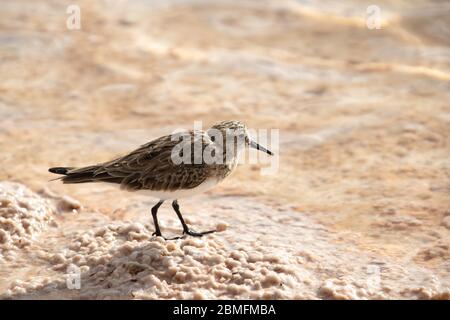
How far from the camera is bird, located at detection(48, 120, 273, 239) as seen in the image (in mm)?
7016

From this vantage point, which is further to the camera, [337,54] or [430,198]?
[337,54]

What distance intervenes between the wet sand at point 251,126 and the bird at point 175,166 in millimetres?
587

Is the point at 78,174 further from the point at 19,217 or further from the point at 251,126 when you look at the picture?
the point at 251,126

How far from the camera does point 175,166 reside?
7004mm

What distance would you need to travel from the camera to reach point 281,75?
12.8m

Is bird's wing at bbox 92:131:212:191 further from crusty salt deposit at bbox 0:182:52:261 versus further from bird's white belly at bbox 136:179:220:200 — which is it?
crusty salt deposit at bbox 0:182:52:261

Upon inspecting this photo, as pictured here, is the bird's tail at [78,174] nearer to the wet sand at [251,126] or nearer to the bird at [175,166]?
the bird at [175,166]

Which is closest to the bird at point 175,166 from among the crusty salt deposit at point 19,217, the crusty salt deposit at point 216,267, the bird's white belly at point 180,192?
the bird's white belly at point 180,192

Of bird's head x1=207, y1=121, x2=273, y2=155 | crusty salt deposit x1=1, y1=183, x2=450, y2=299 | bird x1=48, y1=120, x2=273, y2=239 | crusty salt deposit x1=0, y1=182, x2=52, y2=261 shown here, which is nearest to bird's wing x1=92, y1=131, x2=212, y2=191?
bird x1=48, y1=120, x2=273, y2=239

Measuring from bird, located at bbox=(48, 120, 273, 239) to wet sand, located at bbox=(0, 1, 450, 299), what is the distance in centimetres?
59

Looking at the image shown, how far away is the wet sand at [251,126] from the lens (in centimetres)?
687

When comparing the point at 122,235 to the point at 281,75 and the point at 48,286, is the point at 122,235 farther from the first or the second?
the point at 281,75
